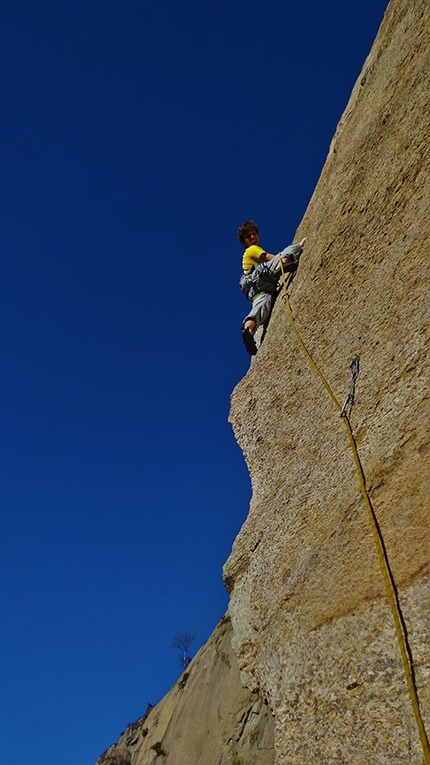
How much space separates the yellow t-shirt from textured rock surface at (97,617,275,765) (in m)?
6.14

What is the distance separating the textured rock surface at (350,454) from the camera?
9.34ft

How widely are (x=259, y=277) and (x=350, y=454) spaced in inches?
146

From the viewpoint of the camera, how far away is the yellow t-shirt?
7270 mm

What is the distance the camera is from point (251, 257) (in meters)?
7.32

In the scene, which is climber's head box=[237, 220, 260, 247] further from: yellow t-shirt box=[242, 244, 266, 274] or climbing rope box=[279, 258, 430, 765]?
climbing rope box=[279, 258, 430, 765]

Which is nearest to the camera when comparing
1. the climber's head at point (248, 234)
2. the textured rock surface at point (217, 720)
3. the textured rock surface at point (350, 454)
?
the textured rock surface at point (350, 454)

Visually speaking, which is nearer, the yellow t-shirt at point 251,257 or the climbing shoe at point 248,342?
the climbing shoe at point 248,342

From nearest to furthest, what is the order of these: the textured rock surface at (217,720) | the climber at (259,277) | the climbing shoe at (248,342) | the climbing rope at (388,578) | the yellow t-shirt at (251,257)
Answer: the climbing rope at (388,578) < the climber at (259,277) < the climbing shoe at (248,342) < the yellow t-shirt at (251,257) < the textured rock surface at (217,720)

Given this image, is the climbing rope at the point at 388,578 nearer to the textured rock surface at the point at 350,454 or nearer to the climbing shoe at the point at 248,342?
the textured rock surface at the point at 350,454

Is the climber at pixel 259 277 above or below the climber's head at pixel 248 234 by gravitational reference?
below

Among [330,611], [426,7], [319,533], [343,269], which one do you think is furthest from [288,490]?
[426,7]

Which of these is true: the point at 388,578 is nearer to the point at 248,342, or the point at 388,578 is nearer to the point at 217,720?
the point at 248,342

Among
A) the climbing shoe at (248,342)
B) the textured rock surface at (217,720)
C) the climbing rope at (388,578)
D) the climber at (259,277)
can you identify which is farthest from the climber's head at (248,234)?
the textured rock surface at (217,720)

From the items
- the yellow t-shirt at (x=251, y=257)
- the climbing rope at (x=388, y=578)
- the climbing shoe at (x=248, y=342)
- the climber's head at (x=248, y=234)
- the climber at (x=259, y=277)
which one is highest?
the climber's head at (x=248, y=234)
